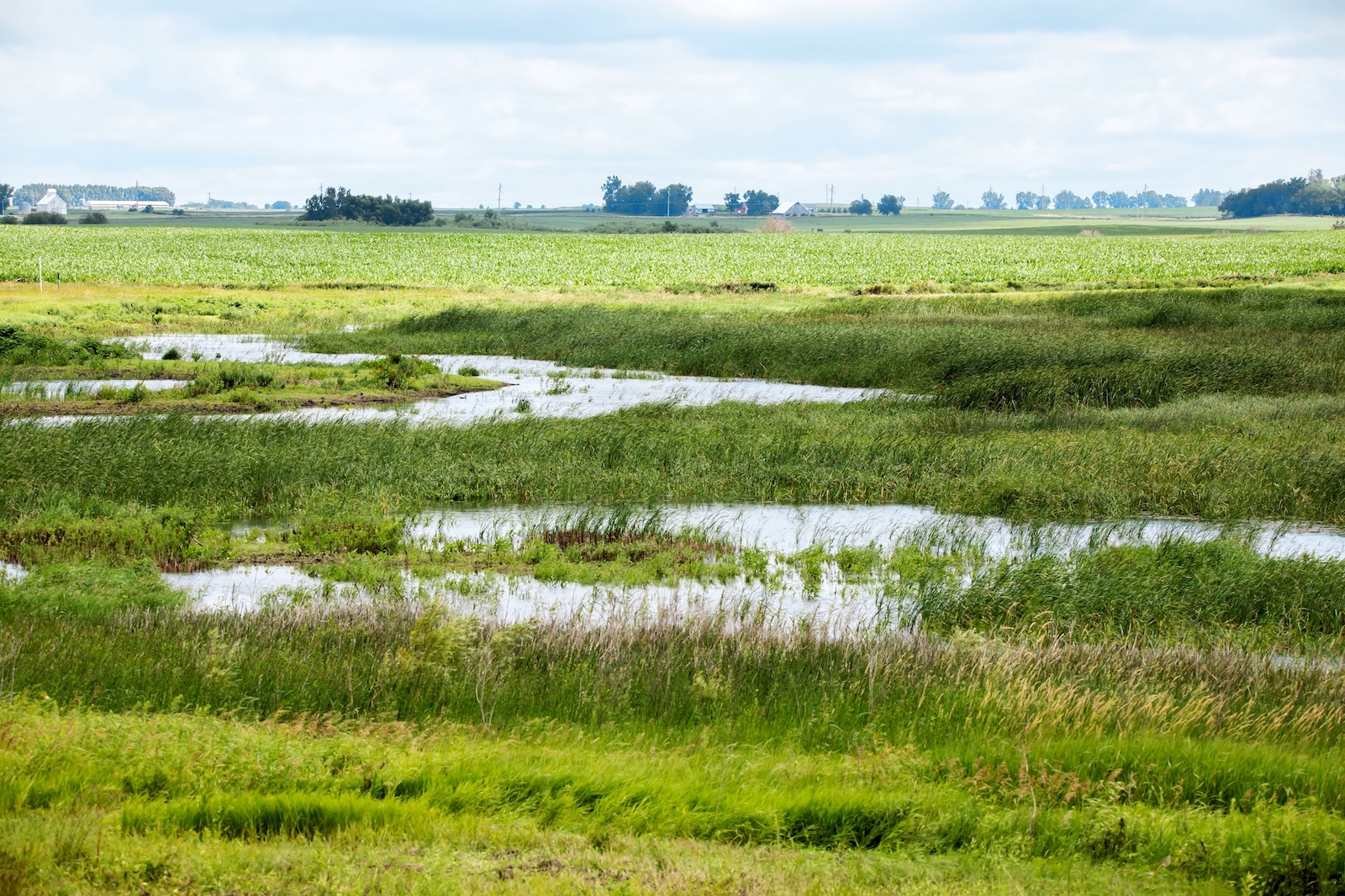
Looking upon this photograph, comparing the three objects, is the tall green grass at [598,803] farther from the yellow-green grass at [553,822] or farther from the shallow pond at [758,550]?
the shallow pond at [758,550]

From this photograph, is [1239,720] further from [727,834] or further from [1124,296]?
[1124,296]

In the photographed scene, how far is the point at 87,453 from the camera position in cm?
1944

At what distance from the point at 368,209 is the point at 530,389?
16105cm

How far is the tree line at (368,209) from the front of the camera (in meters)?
180

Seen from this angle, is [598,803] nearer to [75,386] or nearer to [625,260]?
[75,386]

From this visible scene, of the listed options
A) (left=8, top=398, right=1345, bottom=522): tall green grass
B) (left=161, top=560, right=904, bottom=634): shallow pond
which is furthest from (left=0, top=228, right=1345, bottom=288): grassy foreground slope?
(left=161, top=560, right=904, bottom=634): shallow pond

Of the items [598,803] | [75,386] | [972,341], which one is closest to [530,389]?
[75,386]

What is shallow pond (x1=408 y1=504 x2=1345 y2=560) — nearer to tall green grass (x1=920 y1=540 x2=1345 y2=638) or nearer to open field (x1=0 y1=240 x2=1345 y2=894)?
open field (x1=0 y1=240 x2=1345 y2=894)

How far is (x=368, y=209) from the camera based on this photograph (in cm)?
18400

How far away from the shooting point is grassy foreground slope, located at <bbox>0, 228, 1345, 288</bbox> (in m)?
73.6

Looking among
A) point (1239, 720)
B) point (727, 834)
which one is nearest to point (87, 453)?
point (727, 834)

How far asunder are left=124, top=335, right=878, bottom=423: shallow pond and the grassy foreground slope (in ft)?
106

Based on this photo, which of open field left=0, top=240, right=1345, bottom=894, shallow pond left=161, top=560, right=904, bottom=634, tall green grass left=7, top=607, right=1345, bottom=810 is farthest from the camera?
shallow pond left=161, top=560, right=904, bottom=634

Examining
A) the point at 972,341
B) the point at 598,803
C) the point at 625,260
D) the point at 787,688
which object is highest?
the point at 625,260
